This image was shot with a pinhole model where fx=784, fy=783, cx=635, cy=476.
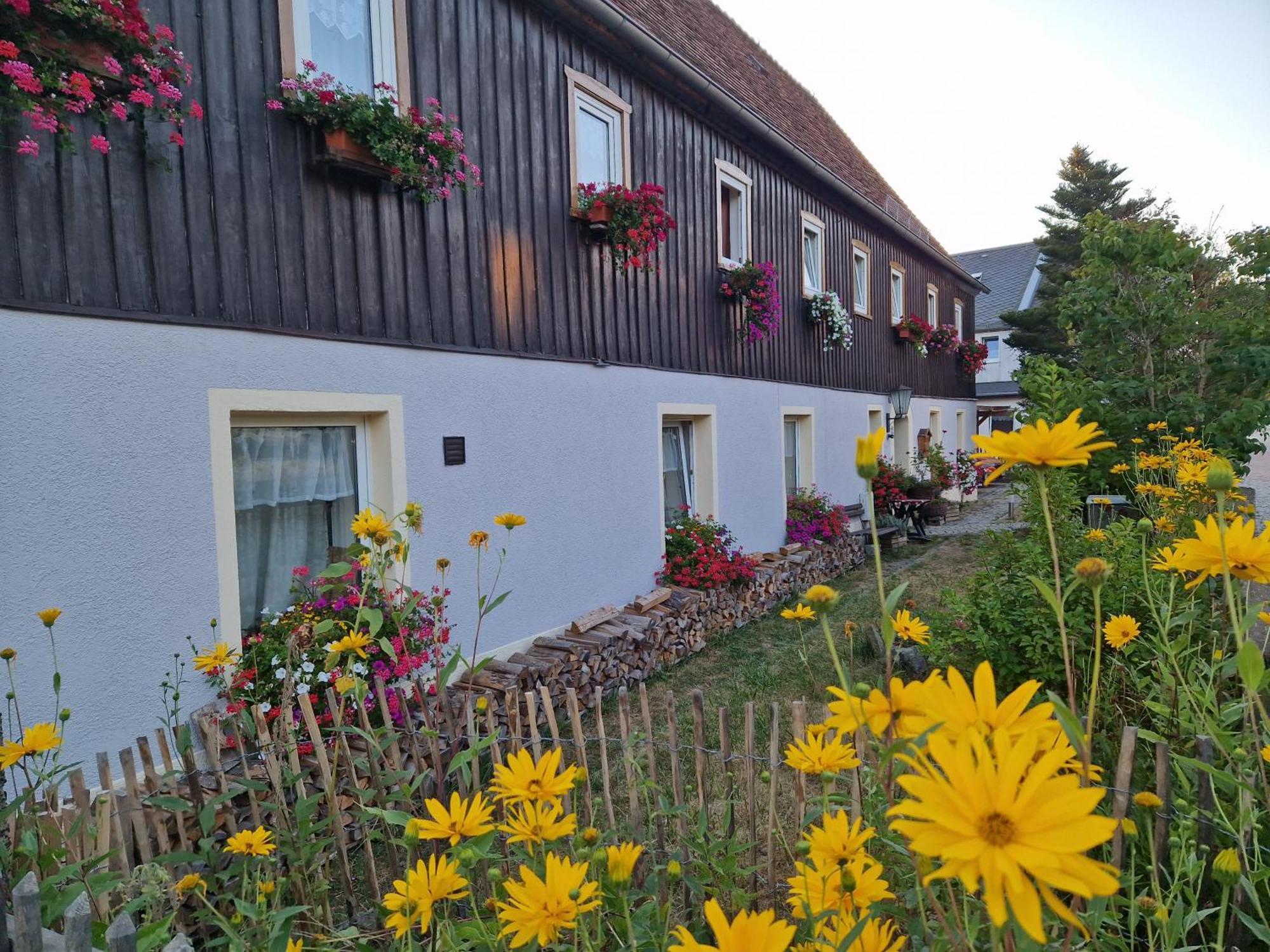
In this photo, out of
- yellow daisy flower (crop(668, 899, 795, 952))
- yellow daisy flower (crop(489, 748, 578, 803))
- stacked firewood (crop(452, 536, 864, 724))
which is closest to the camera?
yellow daisy flower (crop(668, 899, 795, 952))

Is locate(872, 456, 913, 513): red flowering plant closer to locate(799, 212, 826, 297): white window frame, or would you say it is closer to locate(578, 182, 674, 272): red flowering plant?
locate(799, 212, 826, 297): white window frame

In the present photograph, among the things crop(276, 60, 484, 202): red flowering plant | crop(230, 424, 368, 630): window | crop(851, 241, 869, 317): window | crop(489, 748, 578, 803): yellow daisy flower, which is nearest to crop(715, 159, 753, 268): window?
crop(851, 241, 869, 317): window

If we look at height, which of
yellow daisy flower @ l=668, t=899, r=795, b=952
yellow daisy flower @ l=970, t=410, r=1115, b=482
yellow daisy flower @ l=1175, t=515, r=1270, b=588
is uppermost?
yellow daisy flower @ l=970, t=410, r=1115, b=482

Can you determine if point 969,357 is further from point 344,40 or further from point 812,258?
point 344,40

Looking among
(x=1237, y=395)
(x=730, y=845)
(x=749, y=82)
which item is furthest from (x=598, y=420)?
(x=749, y=82)

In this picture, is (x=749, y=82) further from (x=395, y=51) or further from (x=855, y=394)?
(x=395, y=51)

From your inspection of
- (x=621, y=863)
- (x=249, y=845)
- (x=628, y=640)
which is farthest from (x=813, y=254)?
(x=621, y=863)

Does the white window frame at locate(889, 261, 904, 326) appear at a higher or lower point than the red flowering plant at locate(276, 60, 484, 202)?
higher

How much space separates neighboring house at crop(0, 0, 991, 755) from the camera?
10.6 ft

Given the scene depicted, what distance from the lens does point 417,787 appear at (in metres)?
1.68

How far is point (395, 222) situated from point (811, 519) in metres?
6.58

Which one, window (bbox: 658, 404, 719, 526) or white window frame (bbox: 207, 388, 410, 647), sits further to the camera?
window (bbox: 658, 404, 719, 526)

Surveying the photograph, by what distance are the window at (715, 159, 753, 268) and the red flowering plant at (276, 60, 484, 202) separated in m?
4.24

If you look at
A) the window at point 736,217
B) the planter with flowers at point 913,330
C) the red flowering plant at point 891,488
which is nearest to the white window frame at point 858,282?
the planter with flowers at point 913,330
